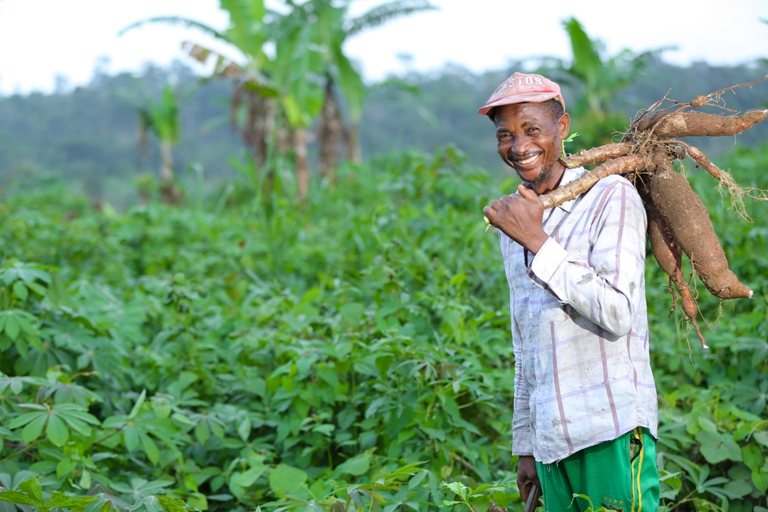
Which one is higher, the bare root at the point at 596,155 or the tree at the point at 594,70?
the tree at the point at 594,70

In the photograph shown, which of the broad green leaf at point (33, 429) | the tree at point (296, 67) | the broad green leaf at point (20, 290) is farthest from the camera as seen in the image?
the tree at point (296, 67)

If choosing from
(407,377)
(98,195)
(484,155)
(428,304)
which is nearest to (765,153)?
(428,304)

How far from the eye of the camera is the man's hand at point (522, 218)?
1585mm

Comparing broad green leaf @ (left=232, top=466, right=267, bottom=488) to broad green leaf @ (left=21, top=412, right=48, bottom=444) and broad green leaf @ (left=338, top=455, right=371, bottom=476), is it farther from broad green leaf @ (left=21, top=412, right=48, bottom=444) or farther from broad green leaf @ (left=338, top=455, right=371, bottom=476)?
broad green leaf @ (left=21, top=412, right=48, bottom=444)

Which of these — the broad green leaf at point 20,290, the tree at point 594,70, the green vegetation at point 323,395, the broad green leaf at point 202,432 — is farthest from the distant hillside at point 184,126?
the broad green leaf at point 202,432

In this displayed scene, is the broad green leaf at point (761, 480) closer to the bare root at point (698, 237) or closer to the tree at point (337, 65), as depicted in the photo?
the bare root at point (698, 237)

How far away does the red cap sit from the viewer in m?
1.72

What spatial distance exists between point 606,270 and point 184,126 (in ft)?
127

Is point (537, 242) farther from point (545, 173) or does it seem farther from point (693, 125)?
point (693, 125)

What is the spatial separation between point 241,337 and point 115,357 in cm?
57

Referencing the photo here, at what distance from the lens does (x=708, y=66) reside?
28641 millimetres

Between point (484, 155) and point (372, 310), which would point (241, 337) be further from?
point (484, 155)

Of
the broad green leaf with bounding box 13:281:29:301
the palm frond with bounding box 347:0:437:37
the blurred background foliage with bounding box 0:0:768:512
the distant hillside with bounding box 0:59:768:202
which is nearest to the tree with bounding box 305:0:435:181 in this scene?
the palm frond with bounding box 347:0:437:37

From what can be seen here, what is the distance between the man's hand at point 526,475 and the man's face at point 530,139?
0.82 meters
